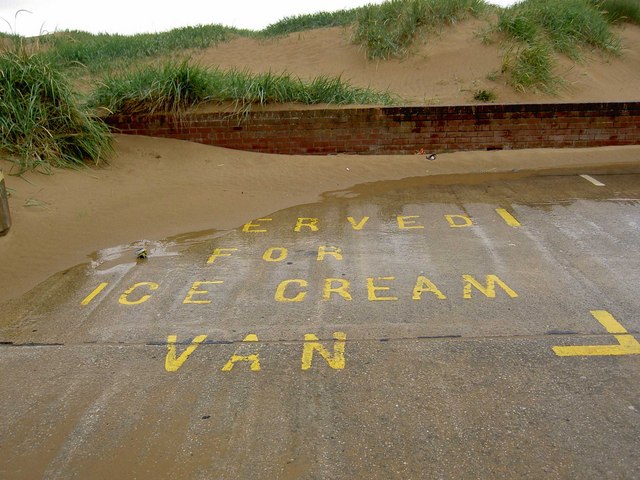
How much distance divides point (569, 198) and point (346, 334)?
455 cm

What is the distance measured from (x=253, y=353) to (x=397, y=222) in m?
3.26

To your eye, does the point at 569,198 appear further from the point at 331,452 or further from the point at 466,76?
the point at 466,76

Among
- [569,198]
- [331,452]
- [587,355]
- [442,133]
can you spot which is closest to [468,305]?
[587,355]

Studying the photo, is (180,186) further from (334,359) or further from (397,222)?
(334,359)

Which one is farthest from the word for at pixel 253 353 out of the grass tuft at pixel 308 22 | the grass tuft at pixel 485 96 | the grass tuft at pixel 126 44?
the grass tuft at pixel 308 22

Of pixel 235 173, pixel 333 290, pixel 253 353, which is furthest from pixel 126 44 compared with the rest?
pixel 253 353

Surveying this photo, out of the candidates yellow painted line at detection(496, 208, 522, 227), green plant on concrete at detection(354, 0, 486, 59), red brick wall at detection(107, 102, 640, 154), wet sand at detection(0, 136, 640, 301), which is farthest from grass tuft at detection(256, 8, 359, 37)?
yellow painted line at detection(496, 208, 522, 227)

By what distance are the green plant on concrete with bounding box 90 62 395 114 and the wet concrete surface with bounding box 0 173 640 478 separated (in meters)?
3.85

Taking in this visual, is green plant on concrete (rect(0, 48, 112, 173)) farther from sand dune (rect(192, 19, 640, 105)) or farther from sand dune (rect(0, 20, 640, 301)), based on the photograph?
sand dune (rect(192, 19, 640, 105))

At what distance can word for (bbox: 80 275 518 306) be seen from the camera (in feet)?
15.8

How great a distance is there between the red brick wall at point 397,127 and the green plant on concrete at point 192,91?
0.24 metres

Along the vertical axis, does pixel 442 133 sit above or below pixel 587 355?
above

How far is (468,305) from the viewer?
4605 millimetres

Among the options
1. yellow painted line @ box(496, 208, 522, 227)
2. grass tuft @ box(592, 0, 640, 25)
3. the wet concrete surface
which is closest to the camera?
the wet concrete surface
